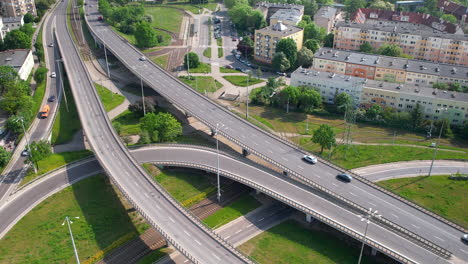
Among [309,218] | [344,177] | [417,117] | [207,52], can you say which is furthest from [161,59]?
[309,218]

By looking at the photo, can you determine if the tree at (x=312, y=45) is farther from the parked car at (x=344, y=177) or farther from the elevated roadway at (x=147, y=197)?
the parked car at (x=344, y=177)

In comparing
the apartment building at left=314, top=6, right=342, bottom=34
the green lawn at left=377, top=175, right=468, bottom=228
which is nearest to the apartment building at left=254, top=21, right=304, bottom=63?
A: the apartment building at left=314, top=6, right=342, bottom=34

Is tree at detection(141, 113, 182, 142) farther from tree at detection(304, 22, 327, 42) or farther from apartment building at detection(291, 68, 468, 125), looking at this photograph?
tree at detection(304, 22, 327, 42)

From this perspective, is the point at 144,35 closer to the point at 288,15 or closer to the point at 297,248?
the point at 288,15

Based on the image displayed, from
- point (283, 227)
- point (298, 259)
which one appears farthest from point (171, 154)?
point (298, 259)

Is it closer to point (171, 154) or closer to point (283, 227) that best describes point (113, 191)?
point (171, 154)

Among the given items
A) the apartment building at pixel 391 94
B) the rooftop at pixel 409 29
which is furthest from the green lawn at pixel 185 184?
the rooftop at pixel 409 29
